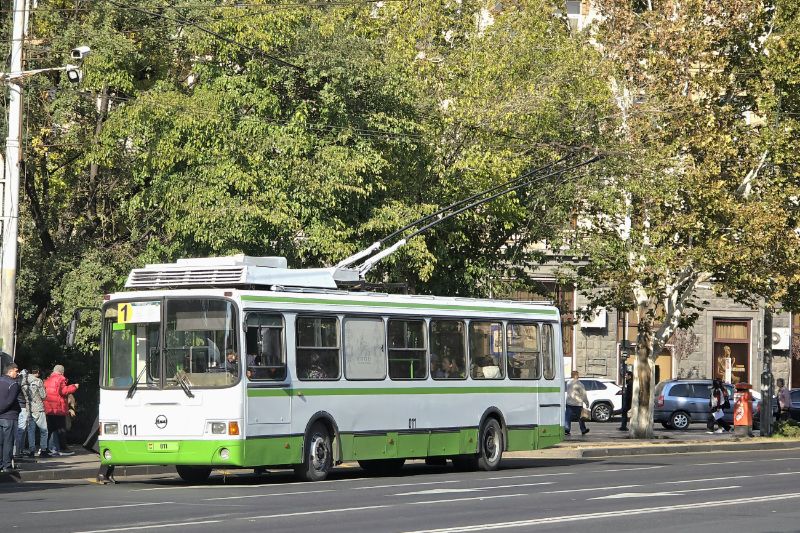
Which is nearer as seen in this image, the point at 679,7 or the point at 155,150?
the point at 155,150

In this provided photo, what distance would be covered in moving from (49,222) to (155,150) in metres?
4.69

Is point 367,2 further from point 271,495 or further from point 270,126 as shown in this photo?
point 271,495

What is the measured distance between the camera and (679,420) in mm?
46625

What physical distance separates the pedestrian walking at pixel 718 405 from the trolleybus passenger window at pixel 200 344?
949 inches

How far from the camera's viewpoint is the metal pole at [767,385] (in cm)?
3869

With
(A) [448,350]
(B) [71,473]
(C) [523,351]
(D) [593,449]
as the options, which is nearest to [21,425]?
(B) [71,473]

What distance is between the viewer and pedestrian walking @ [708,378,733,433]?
1645 inches

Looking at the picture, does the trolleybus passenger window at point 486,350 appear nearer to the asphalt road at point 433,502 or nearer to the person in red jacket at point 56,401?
the asphalt road at point 433,502

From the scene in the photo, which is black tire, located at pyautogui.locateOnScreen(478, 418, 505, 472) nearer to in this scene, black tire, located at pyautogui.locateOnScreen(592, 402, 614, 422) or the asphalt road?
the asphalt road

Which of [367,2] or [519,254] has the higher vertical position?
[367,2]

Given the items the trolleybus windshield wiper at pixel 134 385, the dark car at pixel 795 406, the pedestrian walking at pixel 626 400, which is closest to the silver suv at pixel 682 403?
the pedestrian walking at pixel 626 400

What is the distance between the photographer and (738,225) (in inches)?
1346

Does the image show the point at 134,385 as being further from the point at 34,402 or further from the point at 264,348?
the point at 34,402

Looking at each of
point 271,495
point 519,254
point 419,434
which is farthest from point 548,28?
point 271,495
